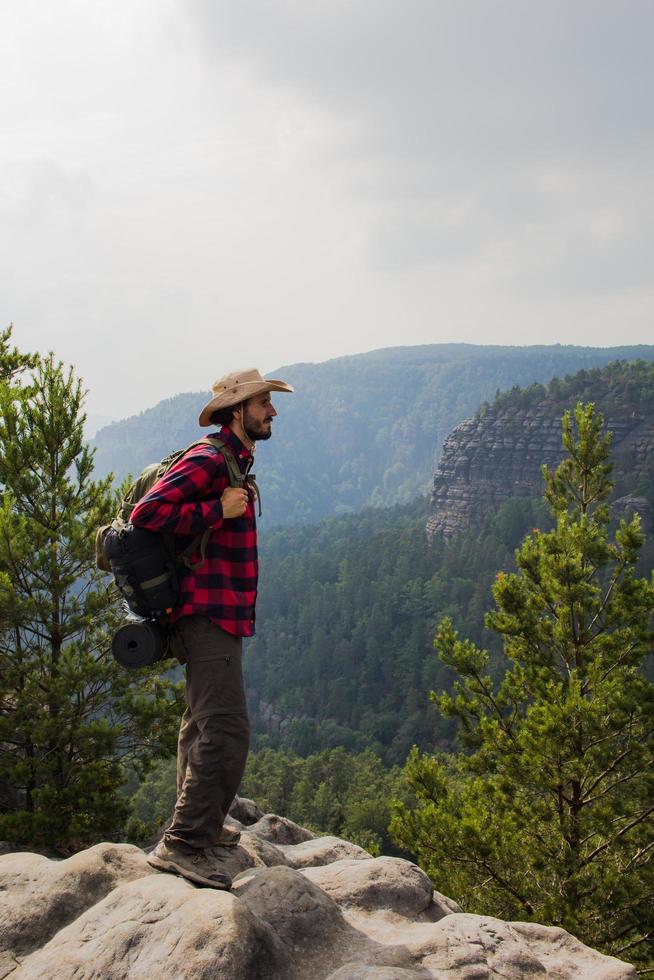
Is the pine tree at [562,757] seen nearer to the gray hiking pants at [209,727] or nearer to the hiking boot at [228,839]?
the hiking boot at [228,839]

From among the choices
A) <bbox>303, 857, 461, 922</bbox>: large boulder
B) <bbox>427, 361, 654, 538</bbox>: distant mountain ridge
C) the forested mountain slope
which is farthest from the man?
<bbox>427, 361, 654, 538</bbox>: distant mountain ridge

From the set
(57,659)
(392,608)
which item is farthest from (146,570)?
(392,608)

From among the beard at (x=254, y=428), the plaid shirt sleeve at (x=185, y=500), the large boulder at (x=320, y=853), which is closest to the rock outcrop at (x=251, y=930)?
the large boulder at (x=320, y=853)

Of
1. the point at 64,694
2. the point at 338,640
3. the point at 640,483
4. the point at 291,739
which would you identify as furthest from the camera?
the point at 338,640

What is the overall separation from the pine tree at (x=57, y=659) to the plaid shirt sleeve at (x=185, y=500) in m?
5.05

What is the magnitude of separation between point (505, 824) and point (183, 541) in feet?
24.7

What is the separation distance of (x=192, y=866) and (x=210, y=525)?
1.95 metres

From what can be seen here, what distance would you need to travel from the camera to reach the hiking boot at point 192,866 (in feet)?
13.2

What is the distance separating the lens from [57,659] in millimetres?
9109

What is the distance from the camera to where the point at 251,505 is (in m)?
4.39

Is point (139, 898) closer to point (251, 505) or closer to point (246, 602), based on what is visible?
point (246, 602)

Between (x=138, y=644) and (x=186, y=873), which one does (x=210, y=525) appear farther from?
(x=186, y=873)

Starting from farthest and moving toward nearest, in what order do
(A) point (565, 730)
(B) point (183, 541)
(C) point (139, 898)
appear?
(A) point (565, 730), (B) point (183, 541), (C) point (139, 898)

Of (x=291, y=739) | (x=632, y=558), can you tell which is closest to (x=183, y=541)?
(x=632, y=558)
